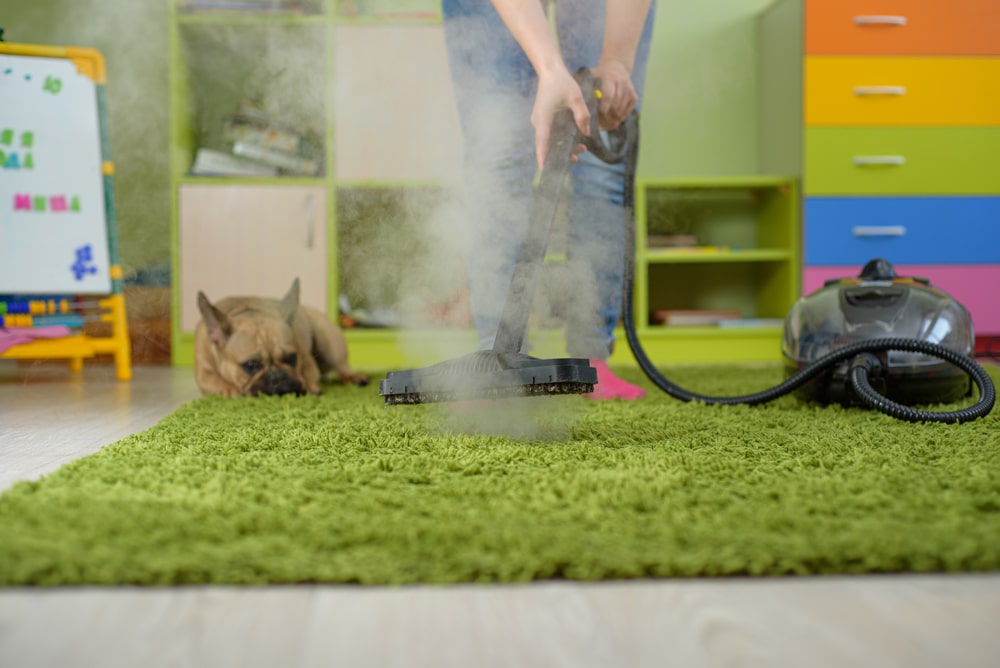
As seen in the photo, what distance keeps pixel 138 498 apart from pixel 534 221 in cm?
55

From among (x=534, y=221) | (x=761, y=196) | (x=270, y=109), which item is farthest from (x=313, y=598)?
(x=761, y=196)

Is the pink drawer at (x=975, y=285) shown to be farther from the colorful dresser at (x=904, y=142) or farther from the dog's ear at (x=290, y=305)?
the dog's ear at (x=290, y=305)

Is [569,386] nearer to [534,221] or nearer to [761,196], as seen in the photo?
[534,221]

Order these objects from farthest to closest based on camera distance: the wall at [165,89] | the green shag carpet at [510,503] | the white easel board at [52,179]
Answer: the wall at [165,89] < the white easel board at [52,179] < the green shag carpet at [510,503]

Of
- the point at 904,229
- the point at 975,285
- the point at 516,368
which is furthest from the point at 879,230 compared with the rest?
the point at 516,368

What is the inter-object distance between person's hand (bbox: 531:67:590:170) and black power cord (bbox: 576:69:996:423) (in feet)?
0.22

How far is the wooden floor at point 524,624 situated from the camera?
1.50 ft

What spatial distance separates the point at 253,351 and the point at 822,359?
42.7 inches

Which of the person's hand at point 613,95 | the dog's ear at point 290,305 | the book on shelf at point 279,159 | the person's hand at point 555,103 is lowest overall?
the dog's ear at point 290,305

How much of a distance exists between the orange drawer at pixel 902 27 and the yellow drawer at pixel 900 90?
3 centimetres

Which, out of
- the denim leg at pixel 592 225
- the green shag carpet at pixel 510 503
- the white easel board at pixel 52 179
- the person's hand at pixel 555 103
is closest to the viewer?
the green shag carpet at pixel 510 503

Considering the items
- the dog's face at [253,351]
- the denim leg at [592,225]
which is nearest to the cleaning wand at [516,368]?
the denim leg at [592,225]

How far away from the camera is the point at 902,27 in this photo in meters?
2.62

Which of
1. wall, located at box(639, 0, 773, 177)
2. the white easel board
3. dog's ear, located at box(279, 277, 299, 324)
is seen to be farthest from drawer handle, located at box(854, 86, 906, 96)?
the white easel board
